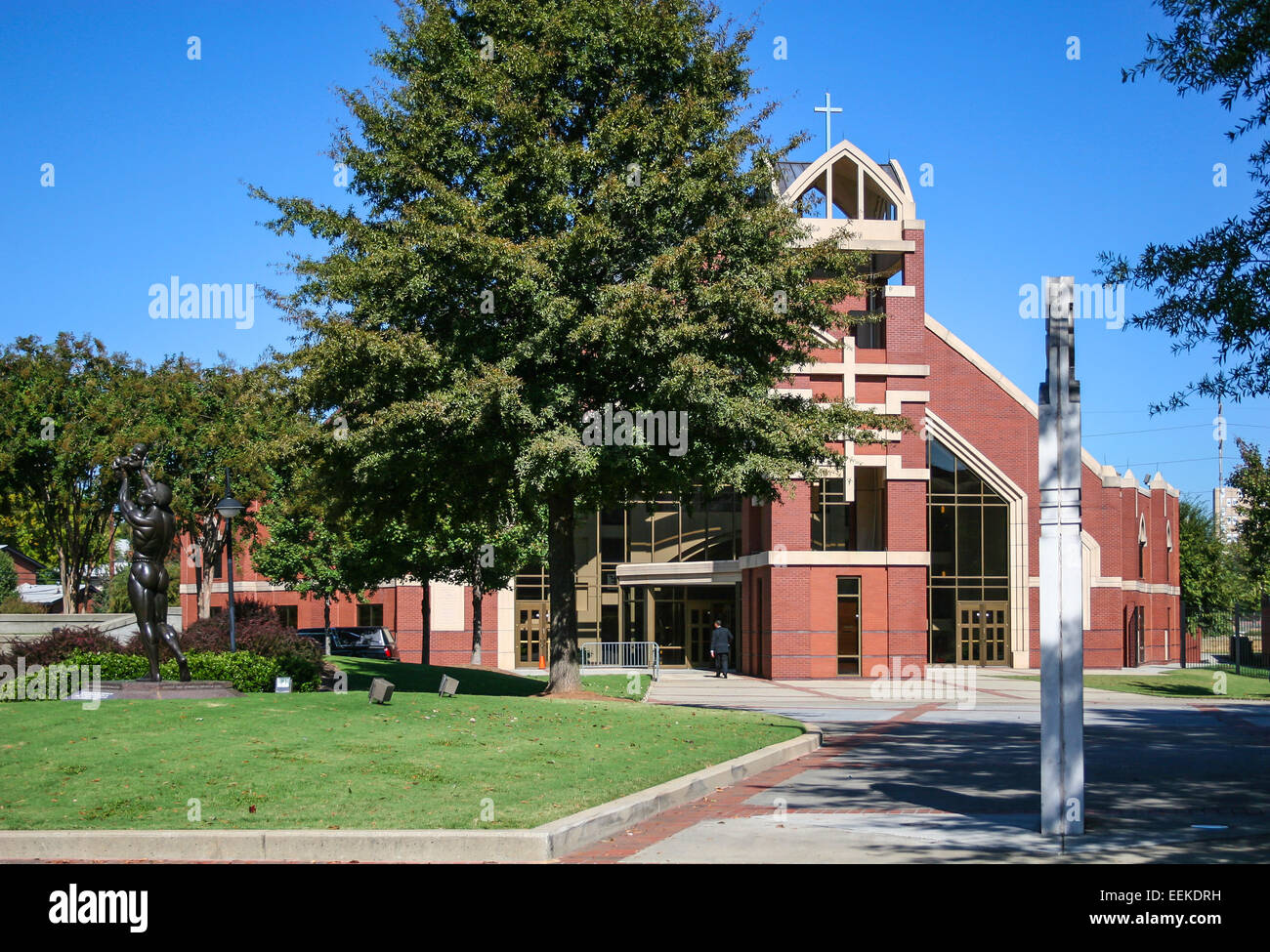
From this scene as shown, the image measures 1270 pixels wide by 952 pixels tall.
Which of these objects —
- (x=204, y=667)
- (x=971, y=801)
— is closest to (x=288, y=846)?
(x=971, y=801)

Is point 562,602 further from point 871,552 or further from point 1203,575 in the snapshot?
point 1203,575

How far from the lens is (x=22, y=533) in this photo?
206 ft

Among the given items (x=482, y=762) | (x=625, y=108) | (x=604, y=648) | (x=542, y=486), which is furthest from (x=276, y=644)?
(x=604, y=648)

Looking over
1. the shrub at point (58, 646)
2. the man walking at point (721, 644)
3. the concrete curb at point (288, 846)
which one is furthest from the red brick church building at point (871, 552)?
the concrete curb at point (288, 846)

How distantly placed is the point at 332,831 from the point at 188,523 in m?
24.1

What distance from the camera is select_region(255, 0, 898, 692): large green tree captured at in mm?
18156

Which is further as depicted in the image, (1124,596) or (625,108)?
(1124,596)

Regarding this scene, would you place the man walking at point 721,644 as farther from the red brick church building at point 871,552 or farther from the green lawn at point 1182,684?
the green lawn at point 1182,684

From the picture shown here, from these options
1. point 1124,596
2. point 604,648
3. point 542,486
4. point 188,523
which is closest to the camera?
point 542,486

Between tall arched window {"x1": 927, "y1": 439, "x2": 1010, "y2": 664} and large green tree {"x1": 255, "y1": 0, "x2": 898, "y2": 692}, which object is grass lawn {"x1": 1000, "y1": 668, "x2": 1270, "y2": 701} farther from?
large green tree {"x1": 255, "y1": 0, "x2": 898, "y2": 692}

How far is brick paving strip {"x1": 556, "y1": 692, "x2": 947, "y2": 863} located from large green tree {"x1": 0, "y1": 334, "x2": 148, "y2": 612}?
20259 millimetres

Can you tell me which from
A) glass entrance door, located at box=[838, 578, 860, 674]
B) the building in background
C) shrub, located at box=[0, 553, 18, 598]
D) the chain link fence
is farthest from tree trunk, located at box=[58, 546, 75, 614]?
the chain link fence
